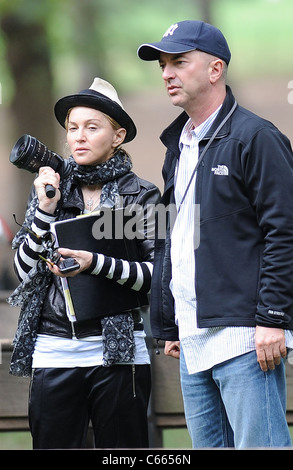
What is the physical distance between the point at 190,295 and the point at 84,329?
→ 0.46m

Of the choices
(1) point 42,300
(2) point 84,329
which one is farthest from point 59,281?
(2) point 84,329

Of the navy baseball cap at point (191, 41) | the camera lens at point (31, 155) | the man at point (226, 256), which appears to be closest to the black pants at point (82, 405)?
the man at point (226, 256)

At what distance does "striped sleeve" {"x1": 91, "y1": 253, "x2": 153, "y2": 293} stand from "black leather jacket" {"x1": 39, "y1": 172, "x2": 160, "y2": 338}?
7 cm

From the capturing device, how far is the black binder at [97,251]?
2844 millimetres

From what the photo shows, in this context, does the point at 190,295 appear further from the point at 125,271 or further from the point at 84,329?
the point at 84,329

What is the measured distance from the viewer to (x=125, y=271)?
285 cm

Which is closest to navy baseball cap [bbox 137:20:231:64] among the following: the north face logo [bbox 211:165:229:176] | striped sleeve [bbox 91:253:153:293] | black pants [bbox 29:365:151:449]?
the north face logo [bbox 211:165:229:176]

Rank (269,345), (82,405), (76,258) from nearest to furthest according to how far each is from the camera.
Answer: (269,345)
(76,258)
(82,405)

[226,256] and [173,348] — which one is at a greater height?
[226,256]

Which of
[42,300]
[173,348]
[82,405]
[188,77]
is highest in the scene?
[188,77]

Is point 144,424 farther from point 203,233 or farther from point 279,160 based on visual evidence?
point 279,160

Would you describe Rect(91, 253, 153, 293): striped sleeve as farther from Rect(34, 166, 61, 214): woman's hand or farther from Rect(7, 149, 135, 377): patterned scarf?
Rect(34, 166, 61, 214): woman's hand

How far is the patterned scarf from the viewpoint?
9.32ft
